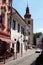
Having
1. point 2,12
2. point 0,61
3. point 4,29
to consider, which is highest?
point 2,12

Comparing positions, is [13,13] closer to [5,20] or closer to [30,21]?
[5,20]

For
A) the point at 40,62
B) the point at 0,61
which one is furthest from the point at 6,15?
the point at 40,62

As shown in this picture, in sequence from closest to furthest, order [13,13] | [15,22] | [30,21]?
[13,13] → [15,22] → [30,21]

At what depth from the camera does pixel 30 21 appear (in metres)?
114

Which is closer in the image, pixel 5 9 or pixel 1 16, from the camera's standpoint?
pixel 1 16

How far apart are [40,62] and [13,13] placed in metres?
21.9

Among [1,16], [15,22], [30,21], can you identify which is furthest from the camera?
[30,21]

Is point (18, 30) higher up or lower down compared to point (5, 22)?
lower down

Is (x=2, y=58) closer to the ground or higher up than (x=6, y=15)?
closer to the ground

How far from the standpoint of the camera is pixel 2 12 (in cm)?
3045

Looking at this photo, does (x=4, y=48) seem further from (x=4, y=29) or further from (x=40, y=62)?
(x=40, y=62)

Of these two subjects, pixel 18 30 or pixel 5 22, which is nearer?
pixel 5 22

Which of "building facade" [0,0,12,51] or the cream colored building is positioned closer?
"building facade" [0,0,12,51]

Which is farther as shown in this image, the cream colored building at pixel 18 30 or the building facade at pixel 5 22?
the cream colored building at pixel 18 30
